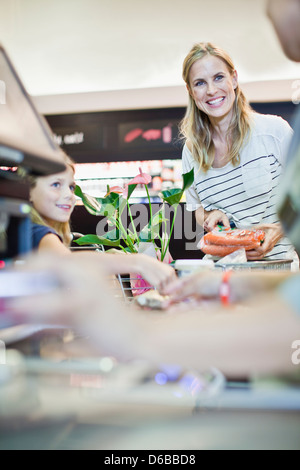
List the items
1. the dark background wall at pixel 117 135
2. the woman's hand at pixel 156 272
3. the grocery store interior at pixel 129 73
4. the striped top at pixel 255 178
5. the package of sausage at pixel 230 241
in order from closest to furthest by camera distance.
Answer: the woman's hand at pixel 156 272
the package of sausage at pixel 230 241
the striped top at pixel 255 178
the grocery store interior at pixel 129 73
the dark background wall at pixel 117 135

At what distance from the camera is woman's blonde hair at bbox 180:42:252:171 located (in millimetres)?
1630

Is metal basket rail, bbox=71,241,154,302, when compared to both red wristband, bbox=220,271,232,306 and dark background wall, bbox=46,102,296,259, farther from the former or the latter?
dark background wall, bbox=46,102,296,259

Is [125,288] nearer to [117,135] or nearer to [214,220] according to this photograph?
[214,220]

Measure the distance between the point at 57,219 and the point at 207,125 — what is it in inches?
28.9

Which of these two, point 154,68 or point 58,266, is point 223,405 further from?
point 154,68

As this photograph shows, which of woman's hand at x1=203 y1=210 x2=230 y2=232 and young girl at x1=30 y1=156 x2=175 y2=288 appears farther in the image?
woman's hand at x1=203 y1=210 x2=230 y2=232

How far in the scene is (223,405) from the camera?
1.28 ft

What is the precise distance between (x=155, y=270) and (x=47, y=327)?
0.35 metres

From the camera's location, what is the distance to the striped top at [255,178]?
1594 mm

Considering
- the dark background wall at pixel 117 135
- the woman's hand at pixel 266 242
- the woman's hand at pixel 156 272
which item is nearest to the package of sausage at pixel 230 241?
the woman's hand at pixel 266 242

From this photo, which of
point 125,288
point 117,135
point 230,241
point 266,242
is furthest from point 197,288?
point 117,135

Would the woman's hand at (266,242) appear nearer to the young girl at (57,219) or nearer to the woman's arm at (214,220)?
the woman's arm at (214,220)

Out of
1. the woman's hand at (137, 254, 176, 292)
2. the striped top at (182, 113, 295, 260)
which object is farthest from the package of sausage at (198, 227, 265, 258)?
the striped top at (182, 113, 295, 260)

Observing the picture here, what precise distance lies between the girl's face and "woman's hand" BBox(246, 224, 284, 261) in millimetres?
575
